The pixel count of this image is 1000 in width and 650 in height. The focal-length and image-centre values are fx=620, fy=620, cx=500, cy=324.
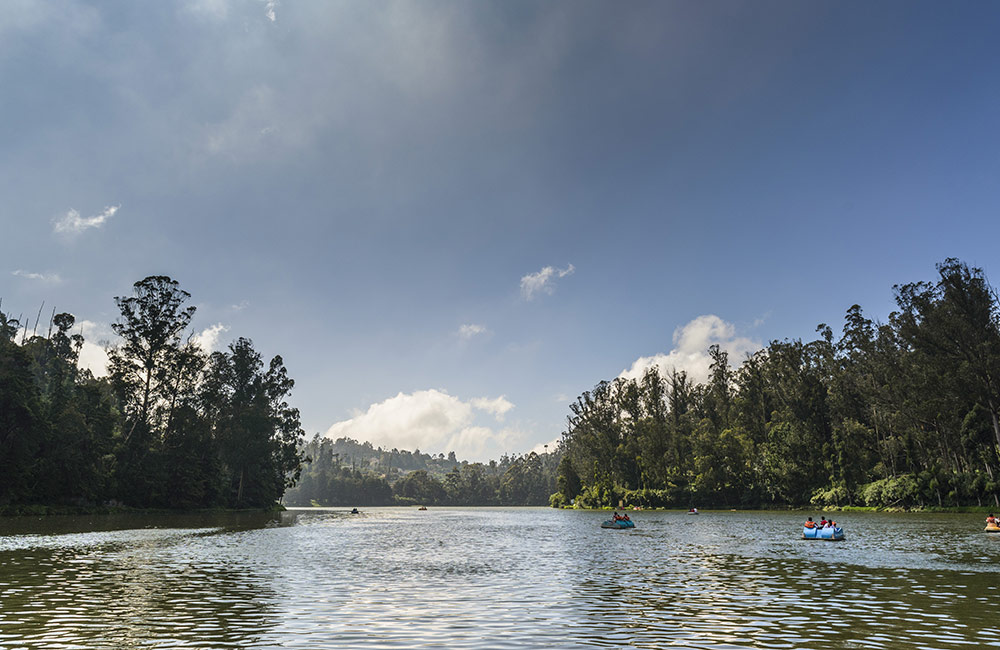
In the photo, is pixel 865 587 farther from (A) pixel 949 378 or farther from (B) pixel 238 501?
(B) pixel 238 501

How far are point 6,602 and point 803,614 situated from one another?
23549 millimetres

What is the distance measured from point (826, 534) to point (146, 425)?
93.5 m

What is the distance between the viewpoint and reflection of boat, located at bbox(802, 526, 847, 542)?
1762 inches

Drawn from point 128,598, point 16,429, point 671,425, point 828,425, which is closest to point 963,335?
point 828,425

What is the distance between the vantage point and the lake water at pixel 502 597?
14.5 m

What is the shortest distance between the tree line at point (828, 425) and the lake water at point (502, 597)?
158ft

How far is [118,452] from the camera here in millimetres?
89562

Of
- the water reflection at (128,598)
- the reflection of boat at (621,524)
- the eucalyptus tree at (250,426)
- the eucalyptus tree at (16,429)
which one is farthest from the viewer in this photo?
the eucalyptus tree at (250,426)

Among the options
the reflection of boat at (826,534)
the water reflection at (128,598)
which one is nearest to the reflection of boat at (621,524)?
the reflection of boat at (826,534)

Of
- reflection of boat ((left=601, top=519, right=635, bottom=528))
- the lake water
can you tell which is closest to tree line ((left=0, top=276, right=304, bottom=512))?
the lake water

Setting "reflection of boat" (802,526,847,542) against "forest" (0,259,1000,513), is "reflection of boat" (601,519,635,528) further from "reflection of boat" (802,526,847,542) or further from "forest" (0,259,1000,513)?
"forest" (0,259,1000,513)

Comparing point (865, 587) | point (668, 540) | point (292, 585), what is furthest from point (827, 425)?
point (292, 585)

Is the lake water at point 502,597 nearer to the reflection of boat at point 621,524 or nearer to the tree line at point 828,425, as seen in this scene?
the reflection of boat at point 621,524

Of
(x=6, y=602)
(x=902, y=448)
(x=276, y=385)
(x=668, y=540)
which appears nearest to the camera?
(x=6, y=602)
